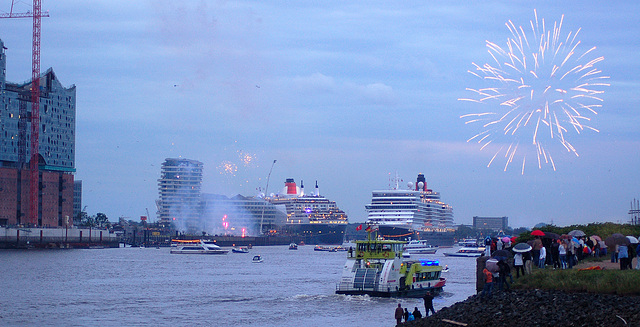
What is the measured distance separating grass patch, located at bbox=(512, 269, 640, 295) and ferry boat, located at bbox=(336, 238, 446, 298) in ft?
57.4

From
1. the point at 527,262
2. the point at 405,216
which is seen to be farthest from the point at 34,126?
the point at 527,262

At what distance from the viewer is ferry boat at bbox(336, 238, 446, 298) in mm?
47344

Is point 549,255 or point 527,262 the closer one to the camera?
point 527,262

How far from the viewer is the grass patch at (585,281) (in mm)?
26500

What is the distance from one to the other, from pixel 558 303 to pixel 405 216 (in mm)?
140704

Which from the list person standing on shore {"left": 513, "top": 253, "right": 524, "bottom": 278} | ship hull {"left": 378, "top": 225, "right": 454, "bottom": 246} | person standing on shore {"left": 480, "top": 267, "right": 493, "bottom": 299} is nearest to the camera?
person standing on shore {"left": 480, "top": 267, "right": 493, "bottom": 299}

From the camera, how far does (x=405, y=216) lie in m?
167

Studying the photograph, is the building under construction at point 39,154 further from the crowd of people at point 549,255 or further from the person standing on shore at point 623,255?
the person standing on shore at point 623,255

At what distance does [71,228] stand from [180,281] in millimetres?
93804

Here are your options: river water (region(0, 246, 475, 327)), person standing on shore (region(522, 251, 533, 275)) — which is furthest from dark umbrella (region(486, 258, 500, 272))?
river water (region(0, 246, 475, 327))

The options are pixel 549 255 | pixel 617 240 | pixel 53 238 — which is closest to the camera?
pixel 617 240

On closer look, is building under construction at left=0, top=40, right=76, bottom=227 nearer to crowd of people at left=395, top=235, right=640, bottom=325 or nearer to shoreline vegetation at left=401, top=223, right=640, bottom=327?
crowd of people at left=395, top=235, right=640, bottom=325

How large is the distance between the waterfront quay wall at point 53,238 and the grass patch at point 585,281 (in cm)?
12558

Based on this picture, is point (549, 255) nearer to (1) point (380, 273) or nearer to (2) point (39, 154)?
(1) point (380, 273)
